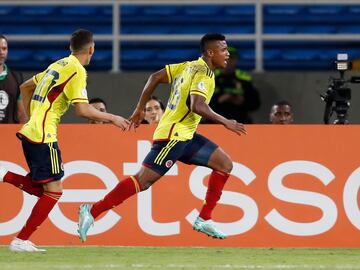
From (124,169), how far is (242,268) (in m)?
2.44

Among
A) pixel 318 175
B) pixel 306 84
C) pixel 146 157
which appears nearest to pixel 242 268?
pixel 146 157

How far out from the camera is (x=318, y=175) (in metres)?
10.3

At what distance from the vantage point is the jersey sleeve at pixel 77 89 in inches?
357

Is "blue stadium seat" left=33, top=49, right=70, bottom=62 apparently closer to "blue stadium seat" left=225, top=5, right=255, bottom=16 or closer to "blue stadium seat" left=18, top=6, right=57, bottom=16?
"blue stadium seat" left=18, top=6, right=57, bottom=16

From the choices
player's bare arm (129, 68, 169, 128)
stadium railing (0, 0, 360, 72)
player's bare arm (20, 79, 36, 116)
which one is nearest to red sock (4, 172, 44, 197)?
player's bare arm (20, 79, 36, 116)

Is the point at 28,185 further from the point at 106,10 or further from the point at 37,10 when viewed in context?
the point at 37,10

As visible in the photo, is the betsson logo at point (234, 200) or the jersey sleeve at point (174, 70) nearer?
the jersey sleeve at point (174, 70)

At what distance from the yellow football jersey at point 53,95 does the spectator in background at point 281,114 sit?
3219 mm

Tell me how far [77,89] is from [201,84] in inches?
39.9

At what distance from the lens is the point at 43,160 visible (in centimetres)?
914

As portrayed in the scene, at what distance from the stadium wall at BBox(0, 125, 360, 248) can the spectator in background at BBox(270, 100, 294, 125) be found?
1453mm

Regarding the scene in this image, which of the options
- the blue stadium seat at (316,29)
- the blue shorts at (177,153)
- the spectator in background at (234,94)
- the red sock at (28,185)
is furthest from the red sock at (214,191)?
the blue stadium seat at (316,29)

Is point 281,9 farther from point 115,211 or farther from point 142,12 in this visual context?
point 115,211

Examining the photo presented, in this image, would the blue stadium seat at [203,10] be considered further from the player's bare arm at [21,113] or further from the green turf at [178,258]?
the green turf at [178,258]
